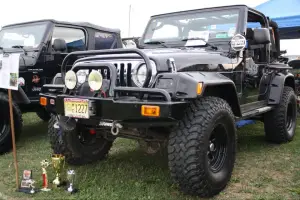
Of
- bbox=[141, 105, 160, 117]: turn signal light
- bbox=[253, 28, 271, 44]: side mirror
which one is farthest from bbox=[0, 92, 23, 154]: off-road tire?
bbox=[253, 28, 271, 44]: side mirror

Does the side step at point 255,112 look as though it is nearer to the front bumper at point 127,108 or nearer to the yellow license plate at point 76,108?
the front bumper at point 127,108

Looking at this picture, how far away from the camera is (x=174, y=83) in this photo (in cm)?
264

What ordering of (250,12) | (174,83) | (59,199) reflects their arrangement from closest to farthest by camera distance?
1. (174,83)
2. (59,199)
3. (250,12)

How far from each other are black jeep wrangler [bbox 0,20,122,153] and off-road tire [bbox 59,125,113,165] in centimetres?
129

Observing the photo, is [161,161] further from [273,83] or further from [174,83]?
[273,83]

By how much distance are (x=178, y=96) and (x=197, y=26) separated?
1704 mm

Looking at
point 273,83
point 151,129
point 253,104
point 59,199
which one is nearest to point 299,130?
point 273,83

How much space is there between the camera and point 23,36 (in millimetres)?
5430

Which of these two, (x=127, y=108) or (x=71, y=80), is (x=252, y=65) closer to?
(x=127, y=108)

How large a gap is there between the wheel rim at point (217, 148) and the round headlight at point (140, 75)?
0.79m

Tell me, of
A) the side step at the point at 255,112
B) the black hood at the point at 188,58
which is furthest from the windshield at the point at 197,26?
the side step at the point at 255,112

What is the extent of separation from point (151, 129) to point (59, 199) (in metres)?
1.01

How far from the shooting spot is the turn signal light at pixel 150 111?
2.48 metres

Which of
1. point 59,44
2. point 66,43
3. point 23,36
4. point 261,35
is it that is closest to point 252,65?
point 261,35
